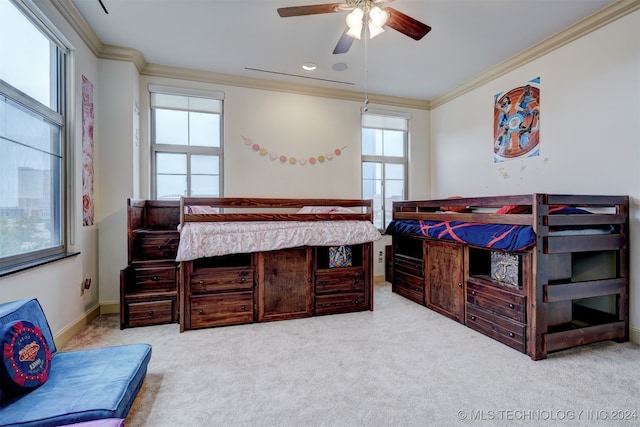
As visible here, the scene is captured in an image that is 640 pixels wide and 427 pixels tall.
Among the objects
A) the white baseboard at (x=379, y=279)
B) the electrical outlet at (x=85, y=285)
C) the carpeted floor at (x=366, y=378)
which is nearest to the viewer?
the carpeted floor at (x=366, y=378)

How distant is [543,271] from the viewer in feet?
7.71

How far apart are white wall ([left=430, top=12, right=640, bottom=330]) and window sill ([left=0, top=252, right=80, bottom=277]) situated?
456cm

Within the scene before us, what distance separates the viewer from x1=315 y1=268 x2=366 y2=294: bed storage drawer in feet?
10.9

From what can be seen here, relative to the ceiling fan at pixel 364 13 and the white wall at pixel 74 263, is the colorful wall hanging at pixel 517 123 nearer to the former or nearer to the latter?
the ceiling fan at pixel 364 13

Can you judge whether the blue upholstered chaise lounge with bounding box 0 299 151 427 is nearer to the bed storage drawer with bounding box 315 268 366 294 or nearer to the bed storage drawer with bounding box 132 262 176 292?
the bed storage drawer with bounding box 132 262 176 292

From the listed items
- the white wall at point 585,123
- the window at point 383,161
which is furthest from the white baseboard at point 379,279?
the white wall at point 585,123

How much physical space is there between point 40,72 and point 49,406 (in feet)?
8.10

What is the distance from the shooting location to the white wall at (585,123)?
2.55 meters

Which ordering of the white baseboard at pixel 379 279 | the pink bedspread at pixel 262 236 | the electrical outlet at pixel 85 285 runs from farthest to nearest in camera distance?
the white baseboard at pixel 379 279 → the electrical outlet at pixel 85 285 → the pink bedspread at pixel 262 236

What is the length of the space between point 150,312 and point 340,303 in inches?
75.9

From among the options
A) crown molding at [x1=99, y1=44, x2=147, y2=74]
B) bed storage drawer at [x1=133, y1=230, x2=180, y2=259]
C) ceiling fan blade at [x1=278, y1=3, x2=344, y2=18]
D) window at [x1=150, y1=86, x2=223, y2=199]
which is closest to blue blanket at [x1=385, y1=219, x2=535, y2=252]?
ceiling fan blade at [x1=278, y1=3, x2=344, y2=18]

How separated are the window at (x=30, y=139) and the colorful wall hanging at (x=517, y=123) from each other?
15.0ft

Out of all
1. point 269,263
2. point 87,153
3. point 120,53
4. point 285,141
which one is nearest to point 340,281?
point 269,263

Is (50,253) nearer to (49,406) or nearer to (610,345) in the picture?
(49,406)
